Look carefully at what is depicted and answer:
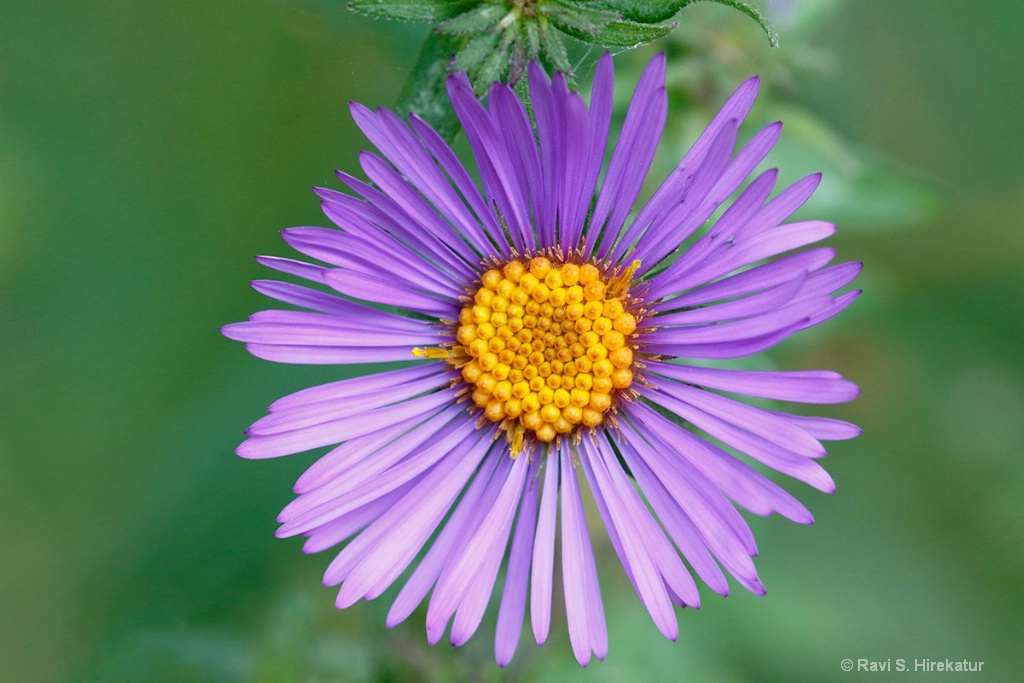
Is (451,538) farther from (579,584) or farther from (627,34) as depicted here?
(627,34)

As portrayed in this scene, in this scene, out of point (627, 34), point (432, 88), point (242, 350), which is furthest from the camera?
point (242, 350)

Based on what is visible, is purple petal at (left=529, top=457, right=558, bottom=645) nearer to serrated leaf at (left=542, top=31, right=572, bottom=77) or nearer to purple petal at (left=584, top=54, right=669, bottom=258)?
purple petal at (left=584, top=54, right=669, bottom=258)

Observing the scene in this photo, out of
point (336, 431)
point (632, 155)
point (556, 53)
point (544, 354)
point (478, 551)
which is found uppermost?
point (556, 53)

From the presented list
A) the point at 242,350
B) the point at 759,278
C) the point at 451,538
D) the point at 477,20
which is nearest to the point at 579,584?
the point at 451,538

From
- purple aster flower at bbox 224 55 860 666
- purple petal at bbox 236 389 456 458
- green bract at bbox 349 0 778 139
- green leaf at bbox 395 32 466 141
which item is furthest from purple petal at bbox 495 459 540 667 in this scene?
green bract at bbox 349 0 778 139

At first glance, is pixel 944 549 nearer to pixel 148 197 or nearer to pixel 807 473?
pixel 807 473

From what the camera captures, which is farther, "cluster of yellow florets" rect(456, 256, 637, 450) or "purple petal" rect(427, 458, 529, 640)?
"cluster of yellow florets" rect(456, 256, 637, 450)

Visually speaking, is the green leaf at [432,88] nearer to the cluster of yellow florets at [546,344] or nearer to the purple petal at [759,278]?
the cluster of yellow florets at [546,344]

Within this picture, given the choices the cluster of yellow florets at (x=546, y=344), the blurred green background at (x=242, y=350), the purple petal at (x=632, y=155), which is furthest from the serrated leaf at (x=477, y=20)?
the blurred green background at (x=242, y=350)
